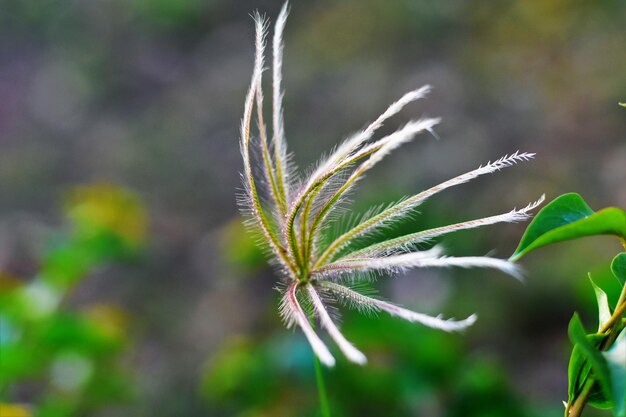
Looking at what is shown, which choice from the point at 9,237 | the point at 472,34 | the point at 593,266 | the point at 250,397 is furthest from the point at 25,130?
the point at 593,266

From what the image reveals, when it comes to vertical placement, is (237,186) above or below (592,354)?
above

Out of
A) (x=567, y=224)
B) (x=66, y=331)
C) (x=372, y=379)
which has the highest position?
(x=66, y=331)

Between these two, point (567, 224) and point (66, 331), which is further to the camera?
point (66, 331)

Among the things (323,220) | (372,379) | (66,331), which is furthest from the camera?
(372,379)

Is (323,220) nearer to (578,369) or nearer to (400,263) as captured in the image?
(400,263)

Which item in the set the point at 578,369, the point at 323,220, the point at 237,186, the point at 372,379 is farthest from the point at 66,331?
the point at 237,186

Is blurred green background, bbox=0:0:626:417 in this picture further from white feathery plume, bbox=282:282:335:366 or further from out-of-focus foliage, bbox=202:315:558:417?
white feathery plume, bbox=282:282:335:366

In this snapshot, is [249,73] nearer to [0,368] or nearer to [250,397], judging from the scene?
[250,397]

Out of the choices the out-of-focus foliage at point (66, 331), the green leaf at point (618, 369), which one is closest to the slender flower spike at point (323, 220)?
the green leaf at point (618, 369)

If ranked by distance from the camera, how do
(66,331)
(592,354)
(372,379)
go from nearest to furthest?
(592,354), (66,331), (372,379)
